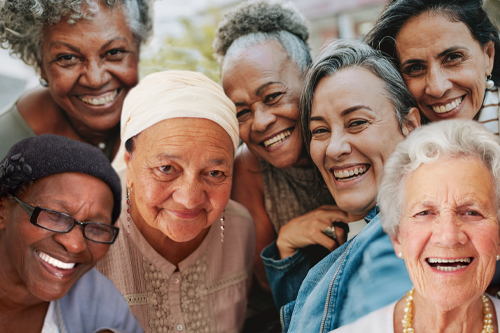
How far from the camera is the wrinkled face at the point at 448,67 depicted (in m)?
1.89

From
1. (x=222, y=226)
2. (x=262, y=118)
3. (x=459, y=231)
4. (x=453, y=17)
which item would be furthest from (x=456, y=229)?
(x=222, y=226)

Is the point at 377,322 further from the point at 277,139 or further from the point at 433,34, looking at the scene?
the point at 433,34

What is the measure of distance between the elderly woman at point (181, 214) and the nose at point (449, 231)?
1.00 metres

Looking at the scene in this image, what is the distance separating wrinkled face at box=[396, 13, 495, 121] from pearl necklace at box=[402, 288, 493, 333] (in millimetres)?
809

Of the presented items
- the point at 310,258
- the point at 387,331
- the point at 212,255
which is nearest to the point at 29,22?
the point at 212,255

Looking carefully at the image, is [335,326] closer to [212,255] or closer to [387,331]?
[387,331]

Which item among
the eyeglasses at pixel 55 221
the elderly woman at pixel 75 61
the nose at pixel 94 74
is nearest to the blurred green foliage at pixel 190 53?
the elderly woman at pixel 75 61

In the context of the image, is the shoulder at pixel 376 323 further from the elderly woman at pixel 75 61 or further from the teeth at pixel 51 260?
the elderly woman at pixel 75 61

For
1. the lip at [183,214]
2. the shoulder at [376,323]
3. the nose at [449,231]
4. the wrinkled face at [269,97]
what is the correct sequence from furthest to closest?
the wrinkled face at [269,97] → the lip at [183,214] → the shoulder at [376,323] → the nose at [449,231]

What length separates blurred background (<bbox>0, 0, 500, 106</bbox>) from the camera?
225cm

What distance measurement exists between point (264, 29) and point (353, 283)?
1425 millimetres

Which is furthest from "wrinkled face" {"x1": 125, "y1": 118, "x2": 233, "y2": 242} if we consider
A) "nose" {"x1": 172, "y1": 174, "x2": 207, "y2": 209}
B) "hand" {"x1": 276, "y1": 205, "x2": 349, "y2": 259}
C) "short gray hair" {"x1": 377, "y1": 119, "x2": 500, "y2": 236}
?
"short gray hair" {"x1": 377, "y1": 119, "x2": 500, "y2": 236}

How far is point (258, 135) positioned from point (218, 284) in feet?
2.88

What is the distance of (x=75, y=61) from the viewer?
89.8 inches
